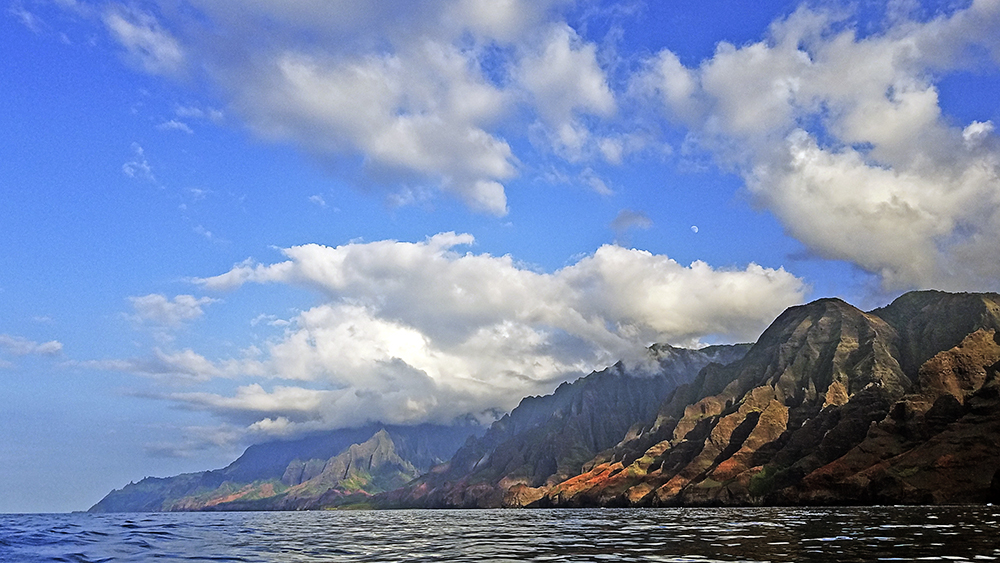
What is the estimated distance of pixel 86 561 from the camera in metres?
53.9

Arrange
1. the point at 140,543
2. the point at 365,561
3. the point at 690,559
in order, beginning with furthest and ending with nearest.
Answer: the point at 140,543, the point at 365,561, the point at 690,559

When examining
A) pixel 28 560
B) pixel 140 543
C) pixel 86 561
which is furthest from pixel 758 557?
pixel 140 543

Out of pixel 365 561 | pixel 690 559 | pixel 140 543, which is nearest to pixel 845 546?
pixel 690 559

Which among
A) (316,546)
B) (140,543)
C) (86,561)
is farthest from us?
(140,543)

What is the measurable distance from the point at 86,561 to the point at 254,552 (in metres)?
14.2

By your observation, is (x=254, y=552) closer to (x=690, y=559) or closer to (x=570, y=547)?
(x=570, y=547)

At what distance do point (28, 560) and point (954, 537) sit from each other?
7760 cm

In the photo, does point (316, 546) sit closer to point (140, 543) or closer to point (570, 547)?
point (140, 543)

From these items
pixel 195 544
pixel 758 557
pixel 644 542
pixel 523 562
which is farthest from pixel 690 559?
pixel 195 544

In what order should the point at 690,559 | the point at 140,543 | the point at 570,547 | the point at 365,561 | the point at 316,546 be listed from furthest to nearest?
the point at 140,543
the point at 316,546
the point at 570,547
the point at 365,561
the point at 690,559

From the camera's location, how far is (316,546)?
70.9 m

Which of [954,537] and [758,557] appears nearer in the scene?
[758,557]

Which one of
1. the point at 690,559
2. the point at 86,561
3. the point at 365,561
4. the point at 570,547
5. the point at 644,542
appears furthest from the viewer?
the point at 644,542

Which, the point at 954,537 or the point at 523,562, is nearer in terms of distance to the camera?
the point at 523,562
